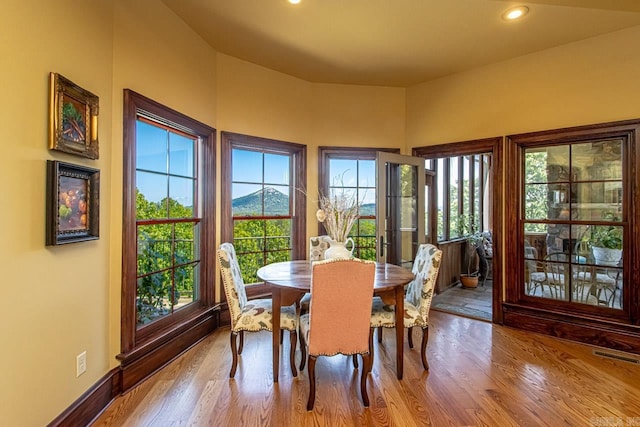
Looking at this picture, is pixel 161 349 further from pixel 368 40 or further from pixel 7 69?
pixel 368 40

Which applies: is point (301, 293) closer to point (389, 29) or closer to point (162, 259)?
point (162, 259)

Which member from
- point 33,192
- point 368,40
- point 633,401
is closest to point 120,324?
point 33,192

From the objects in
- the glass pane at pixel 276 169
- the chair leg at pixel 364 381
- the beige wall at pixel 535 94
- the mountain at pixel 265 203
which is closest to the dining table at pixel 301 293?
the chair leg at pixel 364 381

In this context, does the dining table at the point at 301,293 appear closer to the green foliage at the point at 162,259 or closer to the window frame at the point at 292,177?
the green foliage at the point at 162,259

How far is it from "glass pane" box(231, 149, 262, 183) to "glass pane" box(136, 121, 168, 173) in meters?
0.90

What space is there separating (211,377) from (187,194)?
5.58 feet

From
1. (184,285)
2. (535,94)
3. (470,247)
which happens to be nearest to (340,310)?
(184,285)

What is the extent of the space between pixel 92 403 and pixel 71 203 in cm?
127

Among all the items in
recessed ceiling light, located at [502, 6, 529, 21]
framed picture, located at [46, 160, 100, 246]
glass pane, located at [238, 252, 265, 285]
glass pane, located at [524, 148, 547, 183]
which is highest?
recessed ceiling light, located at [502, 6, 529, 21]

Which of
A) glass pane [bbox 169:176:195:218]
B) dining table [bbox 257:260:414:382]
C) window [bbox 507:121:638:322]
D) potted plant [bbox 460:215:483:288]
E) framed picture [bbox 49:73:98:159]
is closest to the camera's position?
framed picture [bbox 49:73:98:159]

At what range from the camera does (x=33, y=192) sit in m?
1.64

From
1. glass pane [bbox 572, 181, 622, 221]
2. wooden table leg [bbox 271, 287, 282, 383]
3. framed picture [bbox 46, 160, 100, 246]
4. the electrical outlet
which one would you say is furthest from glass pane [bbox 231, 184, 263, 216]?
glass pane [bbox 572, 181, 622, 221]

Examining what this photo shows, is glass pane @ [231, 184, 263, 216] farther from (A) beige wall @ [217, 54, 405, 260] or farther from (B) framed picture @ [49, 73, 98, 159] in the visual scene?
(B) framed picture @ [49, 73, 98, 159]

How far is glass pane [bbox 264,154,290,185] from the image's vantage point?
4.03m
